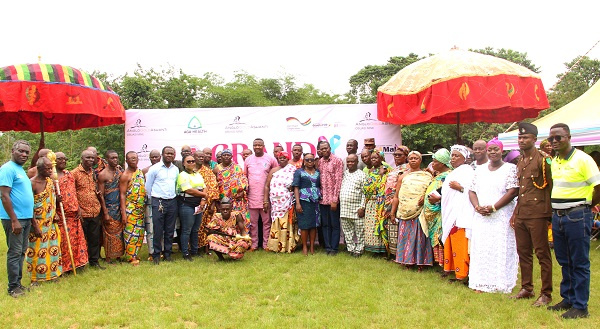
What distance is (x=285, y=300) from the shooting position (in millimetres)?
5000

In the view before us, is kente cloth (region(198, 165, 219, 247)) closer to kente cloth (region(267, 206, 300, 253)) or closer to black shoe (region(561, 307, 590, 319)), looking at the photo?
kente cloth (region(267, 206, 300, 253))

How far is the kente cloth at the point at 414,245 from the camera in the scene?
6.07 meters

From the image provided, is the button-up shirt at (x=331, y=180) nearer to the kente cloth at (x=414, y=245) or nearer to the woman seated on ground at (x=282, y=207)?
the woman seated on ground at (x=282, y=207)

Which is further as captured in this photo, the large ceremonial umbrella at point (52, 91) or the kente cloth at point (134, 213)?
the kente cloth at point (134, 213)

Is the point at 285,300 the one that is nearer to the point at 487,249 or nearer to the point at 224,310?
the point at 224,310

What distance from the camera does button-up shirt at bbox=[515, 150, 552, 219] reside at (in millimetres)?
4445

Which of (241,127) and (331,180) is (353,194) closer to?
(331,180)

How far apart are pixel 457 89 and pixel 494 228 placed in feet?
7.77

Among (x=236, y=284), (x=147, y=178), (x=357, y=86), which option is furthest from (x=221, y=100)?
(x=236, y=284)

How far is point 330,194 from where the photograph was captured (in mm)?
7043

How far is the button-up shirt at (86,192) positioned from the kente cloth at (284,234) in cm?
269

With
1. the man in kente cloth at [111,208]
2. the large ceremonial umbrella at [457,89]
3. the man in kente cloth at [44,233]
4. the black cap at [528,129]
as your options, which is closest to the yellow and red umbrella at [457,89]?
the large ceremonial umbrella at [457,89]

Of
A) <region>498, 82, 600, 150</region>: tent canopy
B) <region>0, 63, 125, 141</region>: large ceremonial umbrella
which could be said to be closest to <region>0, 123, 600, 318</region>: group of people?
<region>0, 63, 125, 141</region>: large ceremonial umbrella

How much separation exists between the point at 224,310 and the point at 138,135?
16.1 ft
